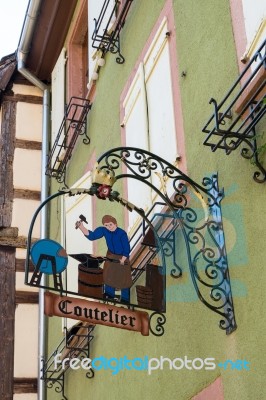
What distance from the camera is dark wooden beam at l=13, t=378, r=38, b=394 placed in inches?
337

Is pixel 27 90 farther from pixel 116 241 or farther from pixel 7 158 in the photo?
pixel 116 241

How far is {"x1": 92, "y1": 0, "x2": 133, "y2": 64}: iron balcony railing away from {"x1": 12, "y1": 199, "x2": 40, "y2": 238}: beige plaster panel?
2.58m

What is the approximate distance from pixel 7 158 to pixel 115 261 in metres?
5.70

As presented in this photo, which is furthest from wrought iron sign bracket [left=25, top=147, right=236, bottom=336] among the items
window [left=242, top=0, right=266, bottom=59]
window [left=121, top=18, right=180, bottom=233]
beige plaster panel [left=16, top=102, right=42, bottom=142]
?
beige plaster panel [left=16, top=102, right=42, bottom=142]

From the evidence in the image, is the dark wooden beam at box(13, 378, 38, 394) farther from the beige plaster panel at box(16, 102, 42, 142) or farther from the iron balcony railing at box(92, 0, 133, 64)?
the iron balcony railing at box(92, 0, 133, 64)

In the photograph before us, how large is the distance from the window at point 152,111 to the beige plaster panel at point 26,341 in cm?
330

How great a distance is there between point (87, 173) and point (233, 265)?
3.62 meters

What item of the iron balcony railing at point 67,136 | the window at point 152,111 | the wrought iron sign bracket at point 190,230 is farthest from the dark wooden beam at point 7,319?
the wrought iron sign bracket at point 190,230

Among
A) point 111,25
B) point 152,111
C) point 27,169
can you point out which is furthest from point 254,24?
point 27,169

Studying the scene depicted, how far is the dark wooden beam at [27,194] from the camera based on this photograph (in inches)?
380

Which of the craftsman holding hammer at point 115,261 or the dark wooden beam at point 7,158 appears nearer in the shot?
the craftsman holding hammer at point 115,261

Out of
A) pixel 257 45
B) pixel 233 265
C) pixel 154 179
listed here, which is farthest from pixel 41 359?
pixel 257 45

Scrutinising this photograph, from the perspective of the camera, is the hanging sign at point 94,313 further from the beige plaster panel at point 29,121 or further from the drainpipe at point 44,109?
the beige plaster panel at point 29,121

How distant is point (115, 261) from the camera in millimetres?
4352
